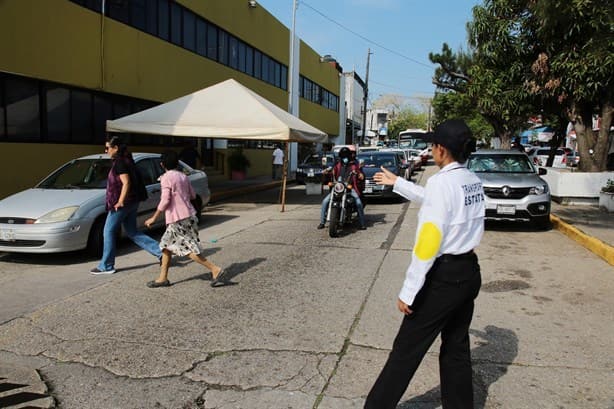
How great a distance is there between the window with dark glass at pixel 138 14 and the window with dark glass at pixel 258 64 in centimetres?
1041

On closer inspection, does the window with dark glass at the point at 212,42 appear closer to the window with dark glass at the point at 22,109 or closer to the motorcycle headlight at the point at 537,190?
the window with dark glass at the point at 22,109

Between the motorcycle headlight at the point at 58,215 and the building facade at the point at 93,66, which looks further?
the building facade at the point at 93,66

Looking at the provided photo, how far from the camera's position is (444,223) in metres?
2.74

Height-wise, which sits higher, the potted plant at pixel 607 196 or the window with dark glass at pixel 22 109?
the window with dark glass at pixel 22 109

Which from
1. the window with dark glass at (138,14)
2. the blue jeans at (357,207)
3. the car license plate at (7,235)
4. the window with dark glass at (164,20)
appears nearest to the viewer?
the car license plate at (7,235)

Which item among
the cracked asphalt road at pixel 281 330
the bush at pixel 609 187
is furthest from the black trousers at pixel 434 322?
the bush at pixel 609 187

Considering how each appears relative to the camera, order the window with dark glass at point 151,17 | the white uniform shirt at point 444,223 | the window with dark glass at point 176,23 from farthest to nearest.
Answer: the window with dark glass at point 176,23
the window with dark glass at point 151,17
the white uniform shirt at point 444,223

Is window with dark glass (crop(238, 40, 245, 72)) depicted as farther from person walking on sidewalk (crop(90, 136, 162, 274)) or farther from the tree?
person walking on sidewalk (crop(90, 136, 162, 274))

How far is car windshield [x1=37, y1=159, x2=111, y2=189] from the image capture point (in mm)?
8680

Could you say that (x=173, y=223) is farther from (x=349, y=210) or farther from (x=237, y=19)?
(x=237, y=19)

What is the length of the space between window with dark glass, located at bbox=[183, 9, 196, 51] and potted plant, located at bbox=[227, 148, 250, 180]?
5.32 meters

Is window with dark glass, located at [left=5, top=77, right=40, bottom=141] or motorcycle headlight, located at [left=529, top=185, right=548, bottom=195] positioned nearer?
motorcycle headlight, located at [left=529, top=185, right=548, bottom=195]

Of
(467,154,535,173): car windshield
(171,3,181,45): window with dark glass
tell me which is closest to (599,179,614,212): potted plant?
(467,154,535,173): car windshield

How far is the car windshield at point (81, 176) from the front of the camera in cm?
868
